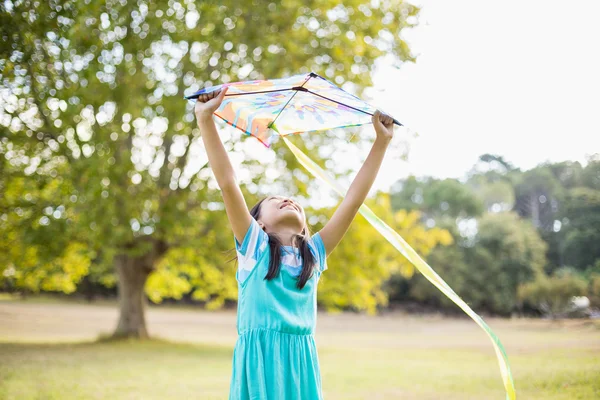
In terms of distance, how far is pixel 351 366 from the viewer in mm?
10289

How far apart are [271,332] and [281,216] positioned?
550 millimetres

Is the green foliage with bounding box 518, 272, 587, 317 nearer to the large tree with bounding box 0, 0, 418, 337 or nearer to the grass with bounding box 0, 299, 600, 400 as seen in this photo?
the grass with bounding box 0, 299, 600, 400

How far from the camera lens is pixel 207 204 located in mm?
12195

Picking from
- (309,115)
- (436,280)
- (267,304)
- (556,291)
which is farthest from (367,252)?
(267,304)

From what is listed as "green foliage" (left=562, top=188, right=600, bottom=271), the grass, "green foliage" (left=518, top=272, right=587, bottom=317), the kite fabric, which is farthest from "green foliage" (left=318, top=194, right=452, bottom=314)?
the kite fabric

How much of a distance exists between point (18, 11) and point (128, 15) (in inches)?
189

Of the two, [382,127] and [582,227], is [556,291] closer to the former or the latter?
[582,227]

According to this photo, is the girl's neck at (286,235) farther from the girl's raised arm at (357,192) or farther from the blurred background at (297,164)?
the blurred background at (297,164)

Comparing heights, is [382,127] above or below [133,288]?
above

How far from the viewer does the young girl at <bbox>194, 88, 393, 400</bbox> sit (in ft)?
7.72

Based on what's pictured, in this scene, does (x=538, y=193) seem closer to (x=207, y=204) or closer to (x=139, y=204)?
(x=207, y=204)

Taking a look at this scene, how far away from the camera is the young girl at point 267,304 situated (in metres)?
2.35

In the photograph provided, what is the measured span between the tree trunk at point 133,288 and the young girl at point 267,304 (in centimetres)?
1138

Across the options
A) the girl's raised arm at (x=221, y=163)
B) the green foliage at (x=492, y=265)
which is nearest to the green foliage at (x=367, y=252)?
the green foliage at (x=492, y=265)
